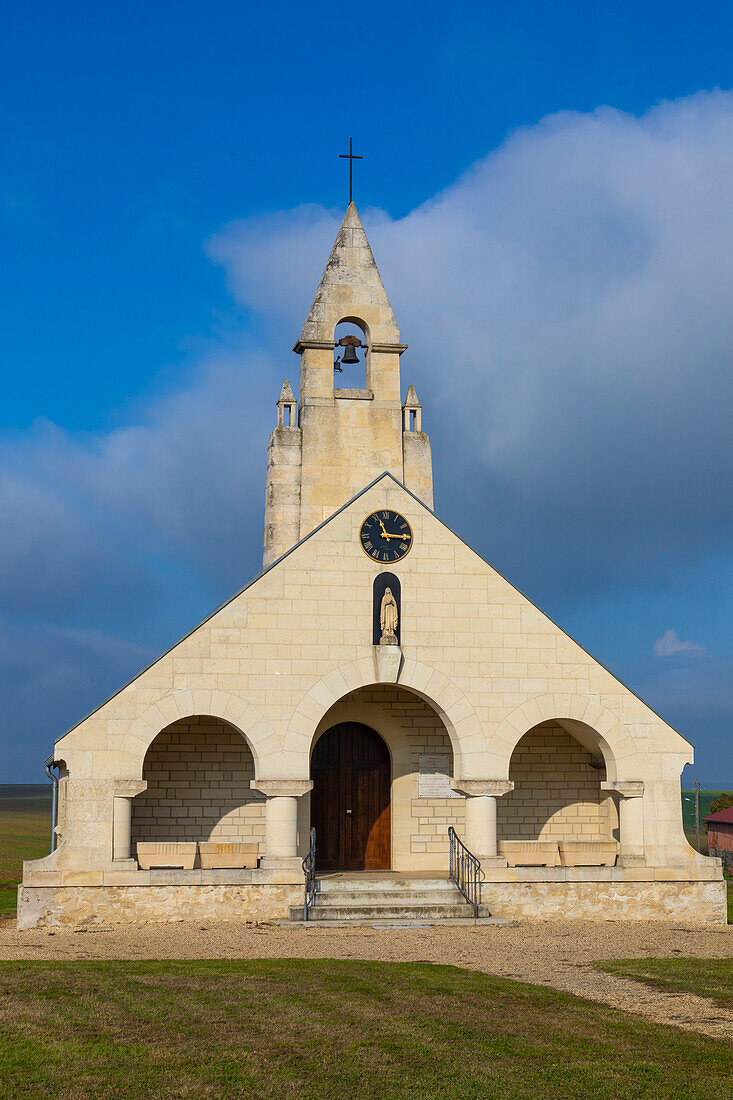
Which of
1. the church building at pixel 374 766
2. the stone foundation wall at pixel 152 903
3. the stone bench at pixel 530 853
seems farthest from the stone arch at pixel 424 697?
the stone foundation wall at pixel 152 903

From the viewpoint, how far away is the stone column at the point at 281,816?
19.8 m

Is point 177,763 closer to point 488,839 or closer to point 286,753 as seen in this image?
point 286,753

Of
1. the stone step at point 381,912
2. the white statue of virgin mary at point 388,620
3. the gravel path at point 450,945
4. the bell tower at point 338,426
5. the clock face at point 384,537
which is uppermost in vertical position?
the bell tower at point 338,426

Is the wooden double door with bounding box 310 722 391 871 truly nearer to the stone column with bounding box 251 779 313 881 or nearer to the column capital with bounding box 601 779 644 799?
the stone column with bounding box 251 779 313 881

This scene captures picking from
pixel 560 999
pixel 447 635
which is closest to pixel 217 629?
pixel 447 635

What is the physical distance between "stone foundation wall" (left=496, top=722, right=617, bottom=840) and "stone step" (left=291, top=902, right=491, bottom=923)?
13.8 feet

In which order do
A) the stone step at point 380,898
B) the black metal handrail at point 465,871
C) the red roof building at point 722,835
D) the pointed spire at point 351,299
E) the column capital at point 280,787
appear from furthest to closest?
the red roof building at point 722,835 → the pointed spire at point 351,299 → the column capital at point 280,787 → the black metal handrail at point 465,871 → the stone step at point 380,898

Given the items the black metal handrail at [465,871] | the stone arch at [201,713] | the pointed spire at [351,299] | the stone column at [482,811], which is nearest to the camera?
the stone arch at [201,713]

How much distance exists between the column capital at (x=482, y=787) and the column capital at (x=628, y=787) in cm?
206

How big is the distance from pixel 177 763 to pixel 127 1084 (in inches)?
523

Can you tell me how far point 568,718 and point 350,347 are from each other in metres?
10.9

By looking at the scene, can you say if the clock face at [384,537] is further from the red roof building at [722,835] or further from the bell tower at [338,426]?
the red roof building at [722,835]

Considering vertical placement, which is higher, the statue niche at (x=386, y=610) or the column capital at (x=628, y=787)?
the statue niche at (x=386, y=610)

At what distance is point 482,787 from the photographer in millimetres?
20656
